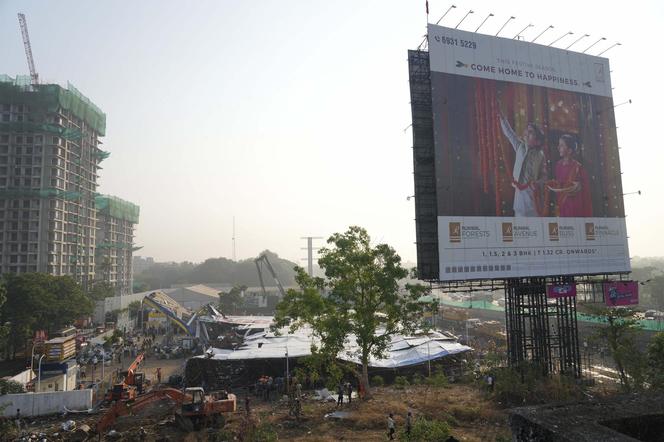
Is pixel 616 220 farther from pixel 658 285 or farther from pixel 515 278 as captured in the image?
pixel 658 285

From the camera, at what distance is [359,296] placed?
2234cm

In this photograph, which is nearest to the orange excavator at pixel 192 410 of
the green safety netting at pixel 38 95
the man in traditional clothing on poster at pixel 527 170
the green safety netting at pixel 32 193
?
the man in traditional clothing on poster at pixel 527 170

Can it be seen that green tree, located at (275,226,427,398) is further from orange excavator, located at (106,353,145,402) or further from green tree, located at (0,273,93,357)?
green tree, located at (0,273,93,357)

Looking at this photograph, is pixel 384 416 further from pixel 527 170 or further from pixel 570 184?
pixel 570 184

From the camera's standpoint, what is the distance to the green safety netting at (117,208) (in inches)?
4281

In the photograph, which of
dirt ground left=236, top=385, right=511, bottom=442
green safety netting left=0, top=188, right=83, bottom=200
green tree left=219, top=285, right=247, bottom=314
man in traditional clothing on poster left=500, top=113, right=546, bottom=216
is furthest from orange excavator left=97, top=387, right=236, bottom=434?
green safety netting left=0, top=188, right=83, bottom=200

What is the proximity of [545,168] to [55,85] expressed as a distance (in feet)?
286

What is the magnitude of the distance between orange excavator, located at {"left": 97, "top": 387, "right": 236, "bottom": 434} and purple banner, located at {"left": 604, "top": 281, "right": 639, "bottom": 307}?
75.8ft

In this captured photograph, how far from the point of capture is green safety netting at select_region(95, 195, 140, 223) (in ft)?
357

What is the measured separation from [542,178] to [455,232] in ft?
23.1

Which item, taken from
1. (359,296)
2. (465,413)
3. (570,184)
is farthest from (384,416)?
(570,184)

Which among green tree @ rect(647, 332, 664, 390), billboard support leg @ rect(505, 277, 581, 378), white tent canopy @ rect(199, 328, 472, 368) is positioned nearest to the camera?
green tree @ rect(647, 332, 664, 390)

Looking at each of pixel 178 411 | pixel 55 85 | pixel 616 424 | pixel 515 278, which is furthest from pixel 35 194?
pixel 616 424

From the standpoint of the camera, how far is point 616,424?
7117 mm
